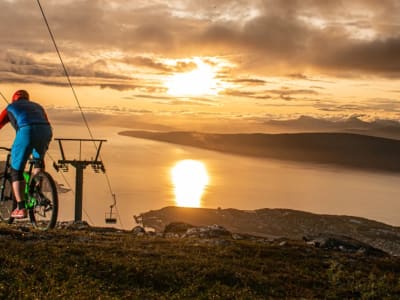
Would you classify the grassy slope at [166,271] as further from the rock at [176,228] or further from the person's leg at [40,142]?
the rock at [176,228]

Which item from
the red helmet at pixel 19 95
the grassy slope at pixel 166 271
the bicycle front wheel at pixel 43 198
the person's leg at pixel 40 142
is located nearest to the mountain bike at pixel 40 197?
the bicycle front wheel at pixel 43 198

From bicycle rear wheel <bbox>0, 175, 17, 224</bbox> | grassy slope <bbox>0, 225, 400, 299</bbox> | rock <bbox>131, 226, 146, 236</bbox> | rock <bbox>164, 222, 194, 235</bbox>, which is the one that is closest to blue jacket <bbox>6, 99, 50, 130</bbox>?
bicycle rear wheel <bbox>0, 175, 17, 224</bbox>

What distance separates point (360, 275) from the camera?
1435 cm

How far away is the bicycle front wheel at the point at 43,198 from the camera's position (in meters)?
14.6

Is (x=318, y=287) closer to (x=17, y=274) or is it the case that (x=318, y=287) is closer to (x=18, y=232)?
(x=17, y=274)

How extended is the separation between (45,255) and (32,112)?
4385 mm

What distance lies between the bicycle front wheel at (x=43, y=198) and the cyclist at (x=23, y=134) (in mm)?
315

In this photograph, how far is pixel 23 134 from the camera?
14.0m

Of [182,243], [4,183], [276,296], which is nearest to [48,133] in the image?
[4,183]

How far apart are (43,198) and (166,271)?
497cm

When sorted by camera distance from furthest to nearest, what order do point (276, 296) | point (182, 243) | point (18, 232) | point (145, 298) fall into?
point (182, 243)
point (18, 232)
point (276, 296)
point (145, 298)

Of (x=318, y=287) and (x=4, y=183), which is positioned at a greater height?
(x=4, y=183)

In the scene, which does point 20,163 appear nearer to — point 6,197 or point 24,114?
point 24,114

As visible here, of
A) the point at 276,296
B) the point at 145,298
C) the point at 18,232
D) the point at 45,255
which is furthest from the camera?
the point at 18,232
